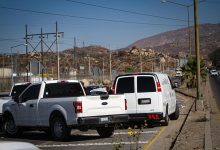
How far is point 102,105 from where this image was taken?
51.7ft

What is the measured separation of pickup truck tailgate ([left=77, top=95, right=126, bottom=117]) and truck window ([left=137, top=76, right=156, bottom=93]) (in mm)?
3128

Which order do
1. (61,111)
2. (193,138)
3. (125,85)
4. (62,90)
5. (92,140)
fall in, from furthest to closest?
(125,85) < (62,90) < (92,140) < (61,111) < (193,138)

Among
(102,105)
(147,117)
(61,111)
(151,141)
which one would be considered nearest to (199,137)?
(151,141)

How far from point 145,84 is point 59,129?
4720mm

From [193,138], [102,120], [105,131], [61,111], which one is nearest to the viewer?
[193,138]

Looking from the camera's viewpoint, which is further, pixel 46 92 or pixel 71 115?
pixel 46 92

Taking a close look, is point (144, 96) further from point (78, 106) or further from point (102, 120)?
point (78, 106)

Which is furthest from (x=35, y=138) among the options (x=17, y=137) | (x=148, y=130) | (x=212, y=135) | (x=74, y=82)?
(x=212, y=135)

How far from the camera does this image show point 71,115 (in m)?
15.4

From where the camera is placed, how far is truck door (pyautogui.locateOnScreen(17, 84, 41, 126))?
16.9 m

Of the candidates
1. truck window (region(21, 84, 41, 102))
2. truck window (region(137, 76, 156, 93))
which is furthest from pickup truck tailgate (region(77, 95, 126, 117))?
truck window (region(137, 76, 156, 93))

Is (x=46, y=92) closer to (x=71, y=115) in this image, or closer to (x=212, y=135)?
(x=71, y=115)

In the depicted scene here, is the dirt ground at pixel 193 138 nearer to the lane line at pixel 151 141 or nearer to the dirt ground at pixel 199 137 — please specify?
the dirt ground at pixel 199 137

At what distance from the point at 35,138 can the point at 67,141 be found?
190 centimetres
